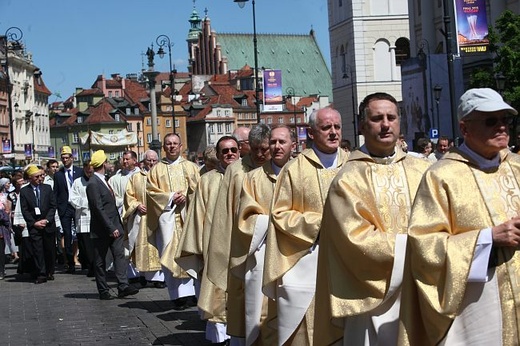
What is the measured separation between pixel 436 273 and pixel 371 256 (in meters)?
0.63

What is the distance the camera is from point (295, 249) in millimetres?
8109

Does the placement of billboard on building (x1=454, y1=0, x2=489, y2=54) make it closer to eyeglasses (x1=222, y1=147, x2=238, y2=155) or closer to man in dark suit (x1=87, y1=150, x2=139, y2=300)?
man in dark suit (x1=87, y1=150, x2=139, y2=300)

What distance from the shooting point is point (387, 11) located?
90.5 metres

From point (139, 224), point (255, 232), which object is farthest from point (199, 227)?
point (139, 224)

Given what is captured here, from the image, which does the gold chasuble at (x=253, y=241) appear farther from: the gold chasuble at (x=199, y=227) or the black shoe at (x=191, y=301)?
the black shoe at (x=191, y=301)

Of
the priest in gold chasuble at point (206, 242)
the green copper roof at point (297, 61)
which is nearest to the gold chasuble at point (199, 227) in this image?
the priest in gold chasuble at point (206, 242)

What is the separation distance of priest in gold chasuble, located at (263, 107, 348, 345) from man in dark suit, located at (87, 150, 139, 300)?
27.5 feet

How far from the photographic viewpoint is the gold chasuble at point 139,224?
16.5 m

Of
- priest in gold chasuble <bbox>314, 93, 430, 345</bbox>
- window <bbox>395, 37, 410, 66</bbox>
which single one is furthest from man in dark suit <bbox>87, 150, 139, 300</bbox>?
window <bbox>395, 37, 410, 66</bbox>

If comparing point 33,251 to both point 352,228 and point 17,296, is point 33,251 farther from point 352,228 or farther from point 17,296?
point 352,228

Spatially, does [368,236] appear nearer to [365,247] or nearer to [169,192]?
[365,247]

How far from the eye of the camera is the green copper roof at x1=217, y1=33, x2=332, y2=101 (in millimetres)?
173375

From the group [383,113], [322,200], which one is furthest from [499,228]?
[322,200]

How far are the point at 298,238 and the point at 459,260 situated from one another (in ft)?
8.24
